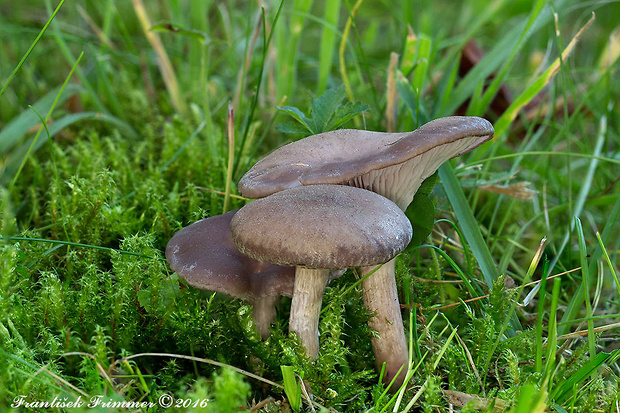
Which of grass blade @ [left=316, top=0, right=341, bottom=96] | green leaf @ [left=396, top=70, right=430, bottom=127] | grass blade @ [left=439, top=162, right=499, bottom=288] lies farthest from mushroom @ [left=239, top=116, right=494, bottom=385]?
grass blade @ [left=316, top=0, right=341, bottom=96]

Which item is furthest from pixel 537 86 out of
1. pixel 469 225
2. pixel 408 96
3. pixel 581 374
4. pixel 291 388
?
pixel 291 388

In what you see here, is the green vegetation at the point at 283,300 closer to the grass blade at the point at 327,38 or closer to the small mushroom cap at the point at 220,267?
the grass blade at the point at 327,38

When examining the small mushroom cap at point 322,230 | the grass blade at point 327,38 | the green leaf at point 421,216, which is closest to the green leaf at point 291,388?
the small mushroom cap at point 322,230

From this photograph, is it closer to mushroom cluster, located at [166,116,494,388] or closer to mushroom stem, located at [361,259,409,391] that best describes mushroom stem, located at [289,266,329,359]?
mushroom cluster, located at [166,116,494,388]

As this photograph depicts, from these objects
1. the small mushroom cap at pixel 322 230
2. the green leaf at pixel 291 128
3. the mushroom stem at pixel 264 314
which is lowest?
the mushroom stem at pixel 264 314

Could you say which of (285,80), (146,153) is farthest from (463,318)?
(146,153)

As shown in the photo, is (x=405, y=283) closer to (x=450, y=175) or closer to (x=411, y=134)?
(x=450, y=175)

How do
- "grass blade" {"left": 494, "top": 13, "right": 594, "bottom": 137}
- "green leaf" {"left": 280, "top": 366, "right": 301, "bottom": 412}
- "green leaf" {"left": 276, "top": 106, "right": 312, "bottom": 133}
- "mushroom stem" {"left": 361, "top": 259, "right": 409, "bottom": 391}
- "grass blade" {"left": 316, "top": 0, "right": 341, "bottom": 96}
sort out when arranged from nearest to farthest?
"green leaf" {"left": 280, "top": 366, "right": 301, "bottom": 412}, "mushroom stem" {"left": 361, "top": 259, "right": 409, "bottom": 391}, "green leaf" {"left": 276, "top": 106, "right": 312, "bottom": 133}, "grass blade" {"left": 494, "top": 13, "right": 594, "bottom": 137}, "grass blade" {"left": 316, "top": 0, "right": 341, "bottom": 96}
